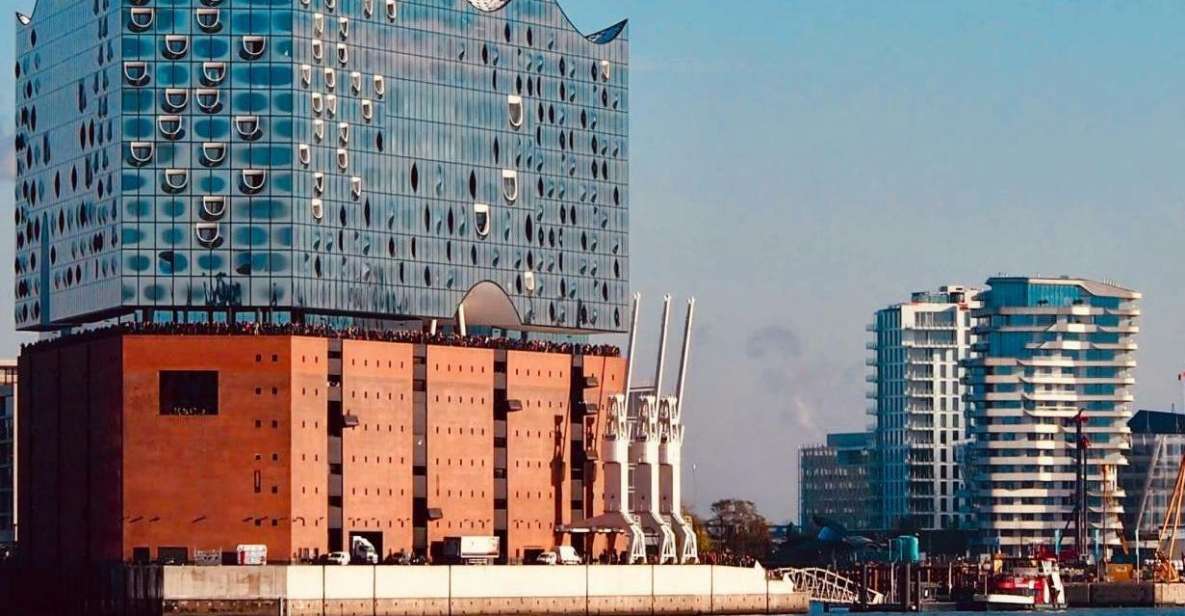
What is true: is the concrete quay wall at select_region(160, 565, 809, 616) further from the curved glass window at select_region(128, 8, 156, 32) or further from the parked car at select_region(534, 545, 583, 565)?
the curved glass window at select_region(128, 8, 156, 32)

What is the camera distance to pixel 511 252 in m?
199

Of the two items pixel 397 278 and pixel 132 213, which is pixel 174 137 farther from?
pixel 397 278

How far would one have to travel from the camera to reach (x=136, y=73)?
593ft

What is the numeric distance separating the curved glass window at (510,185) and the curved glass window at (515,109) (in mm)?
3522

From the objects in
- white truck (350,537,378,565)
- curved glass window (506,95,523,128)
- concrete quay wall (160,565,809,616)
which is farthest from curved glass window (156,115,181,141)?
concrete quay wall (160,565,809,616)

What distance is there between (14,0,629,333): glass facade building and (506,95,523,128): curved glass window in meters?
1.17

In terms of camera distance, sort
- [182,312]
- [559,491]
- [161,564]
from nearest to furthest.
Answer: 1. [161,564]
2. [182,312]
3. [559,491]

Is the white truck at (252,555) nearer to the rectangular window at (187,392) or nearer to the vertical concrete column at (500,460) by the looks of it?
the rectangular window at (187,392)

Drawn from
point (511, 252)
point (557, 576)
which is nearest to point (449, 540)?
point (557, 576)

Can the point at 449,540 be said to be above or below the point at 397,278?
below

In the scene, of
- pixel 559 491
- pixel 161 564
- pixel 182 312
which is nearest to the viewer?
pixel 161 564

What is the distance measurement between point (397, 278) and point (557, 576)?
896 inches

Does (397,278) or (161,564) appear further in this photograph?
(397,278)

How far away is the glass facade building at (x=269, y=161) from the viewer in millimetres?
180375
